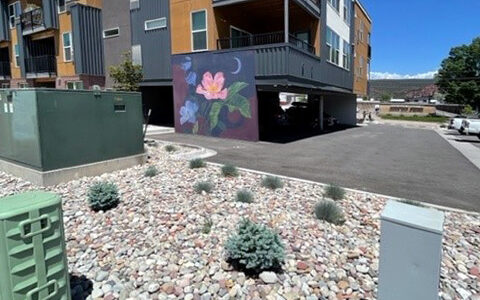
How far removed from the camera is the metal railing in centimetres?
2411

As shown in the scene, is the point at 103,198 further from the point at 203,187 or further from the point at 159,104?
the point at 159,104

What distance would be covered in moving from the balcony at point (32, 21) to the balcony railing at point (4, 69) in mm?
5056

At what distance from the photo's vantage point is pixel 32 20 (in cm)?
2502

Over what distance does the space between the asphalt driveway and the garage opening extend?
8198mm

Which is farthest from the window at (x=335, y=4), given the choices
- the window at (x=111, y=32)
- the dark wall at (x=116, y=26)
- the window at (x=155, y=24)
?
the window at (x=111, y=32)

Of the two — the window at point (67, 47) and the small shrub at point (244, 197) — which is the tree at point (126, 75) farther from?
the window at point (67, 47)

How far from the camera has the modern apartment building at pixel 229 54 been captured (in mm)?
14523

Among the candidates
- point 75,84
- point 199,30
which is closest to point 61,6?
point 75,84

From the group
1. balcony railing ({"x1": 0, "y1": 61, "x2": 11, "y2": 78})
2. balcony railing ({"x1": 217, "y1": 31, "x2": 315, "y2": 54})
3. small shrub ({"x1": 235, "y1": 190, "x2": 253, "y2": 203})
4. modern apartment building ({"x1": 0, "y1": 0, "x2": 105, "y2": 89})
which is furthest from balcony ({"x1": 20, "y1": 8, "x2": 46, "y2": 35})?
small shrub ({"x1": 235, "y1": 190, "x2": 253, "y2": 203})

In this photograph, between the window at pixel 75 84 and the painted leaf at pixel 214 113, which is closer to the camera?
the painted leaf at pixel 214 113

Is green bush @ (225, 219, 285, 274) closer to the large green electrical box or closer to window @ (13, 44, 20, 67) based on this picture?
the large green electrical box

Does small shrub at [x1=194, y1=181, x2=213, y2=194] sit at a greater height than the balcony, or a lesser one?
lesser

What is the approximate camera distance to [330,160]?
11.1 m

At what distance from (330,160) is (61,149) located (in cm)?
779
